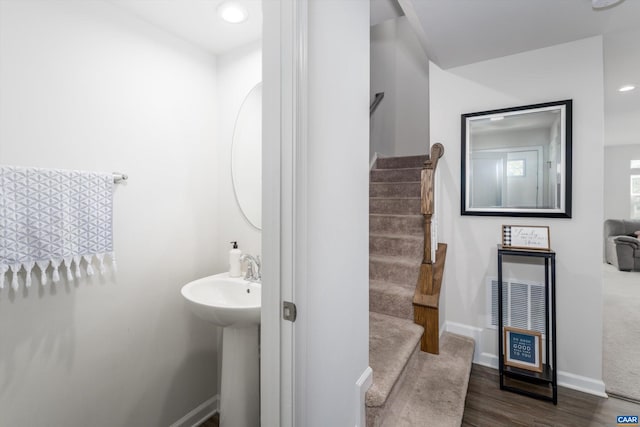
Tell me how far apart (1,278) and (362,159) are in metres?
1.56

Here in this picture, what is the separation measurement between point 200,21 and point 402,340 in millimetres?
2320

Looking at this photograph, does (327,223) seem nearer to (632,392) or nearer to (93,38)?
(93,38)

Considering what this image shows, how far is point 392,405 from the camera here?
1.52 m

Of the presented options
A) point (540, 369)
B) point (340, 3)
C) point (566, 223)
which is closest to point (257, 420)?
point (540, 369)

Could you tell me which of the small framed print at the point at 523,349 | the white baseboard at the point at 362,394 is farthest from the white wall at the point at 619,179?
the white baseboard at the point at 362,394

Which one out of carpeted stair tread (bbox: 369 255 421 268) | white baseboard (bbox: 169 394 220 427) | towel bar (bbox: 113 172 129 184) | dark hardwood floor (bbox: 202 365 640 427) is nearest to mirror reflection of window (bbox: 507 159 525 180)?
carpeted stair tread (bbox: 369 255 421 268)

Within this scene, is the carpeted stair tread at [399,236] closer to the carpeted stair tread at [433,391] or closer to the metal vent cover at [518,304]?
the metal vent cover at [518,304]

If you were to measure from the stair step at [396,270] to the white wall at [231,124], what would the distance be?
111 centimetres

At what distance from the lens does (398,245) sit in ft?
8.52

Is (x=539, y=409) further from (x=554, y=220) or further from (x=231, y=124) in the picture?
(x=231, y=124)

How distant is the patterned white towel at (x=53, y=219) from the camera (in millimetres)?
1188

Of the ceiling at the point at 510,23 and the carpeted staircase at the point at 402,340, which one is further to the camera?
the ceiling at the point at 510,23

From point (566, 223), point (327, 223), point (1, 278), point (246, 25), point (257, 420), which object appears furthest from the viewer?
point (566, 223)

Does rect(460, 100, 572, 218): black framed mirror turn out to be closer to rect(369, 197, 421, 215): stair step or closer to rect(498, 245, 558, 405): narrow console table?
rect(498, 245, 558, 405): narrow console table
